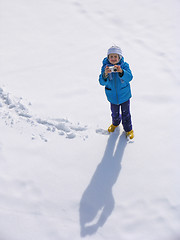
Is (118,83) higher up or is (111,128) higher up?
(118,83)

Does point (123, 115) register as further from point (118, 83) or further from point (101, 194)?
point (101, 194)

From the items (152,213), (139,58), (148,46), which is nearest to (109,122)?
(152,213)

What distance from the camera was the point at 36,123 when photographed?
4.27m

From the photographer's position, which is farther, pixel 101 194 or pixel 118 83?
pixel 118 83

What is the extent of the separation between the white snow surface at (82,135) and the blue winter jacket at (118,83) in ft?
2.28

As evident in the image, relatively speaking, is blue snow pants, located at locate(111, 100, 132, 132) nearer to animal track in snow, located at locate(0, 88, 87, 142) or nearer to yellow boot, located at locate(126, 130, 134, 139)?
yellow boot, located at locate(126, 130, 134, 139)

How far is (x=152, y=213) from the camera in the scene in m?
3.18

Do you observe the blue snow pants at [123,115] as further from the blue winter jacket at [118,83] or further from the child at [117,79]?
the blue winter jacket at [118,83]

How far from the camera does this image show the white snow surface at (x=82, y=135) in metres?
3.12

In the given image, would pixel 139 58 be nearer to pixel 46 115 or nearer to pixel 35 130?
pixel 46 115

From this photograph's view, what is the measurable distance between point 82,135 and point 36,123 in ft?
2.39

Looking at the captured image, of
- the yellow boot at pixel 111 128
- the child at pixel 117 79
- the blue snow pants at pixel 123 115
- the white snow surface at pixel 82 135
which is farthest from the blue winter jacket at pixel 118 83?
the white snow surface at pixel 82 135

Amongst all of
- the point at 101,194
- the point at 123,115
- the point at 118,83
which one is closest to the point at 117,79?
the point at 118,83

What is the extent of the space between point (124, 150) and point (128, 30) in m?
3.93
